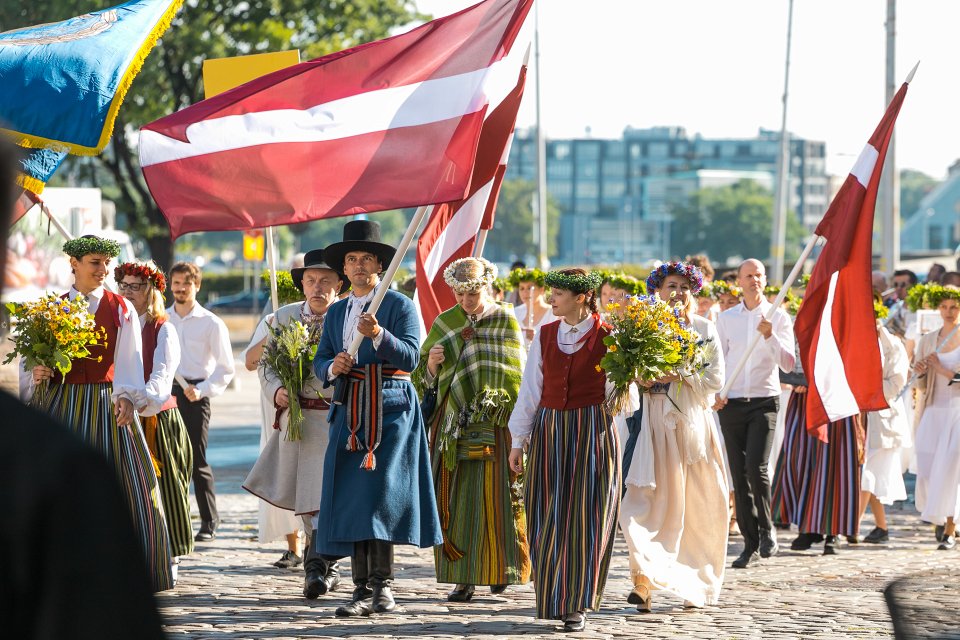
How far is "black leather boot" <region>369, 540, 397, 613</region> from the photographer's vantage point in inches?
308

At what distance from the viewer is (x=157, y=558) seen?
8.05m

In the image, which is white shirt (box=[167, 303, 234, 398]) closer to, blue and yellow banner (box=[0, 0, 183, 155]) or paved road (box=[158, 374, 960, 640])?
paved road (box=[158, 374, 960, 640])

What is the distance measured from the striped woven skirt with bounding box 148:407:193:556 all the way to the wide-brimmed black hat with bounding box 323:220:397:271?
5.40ft

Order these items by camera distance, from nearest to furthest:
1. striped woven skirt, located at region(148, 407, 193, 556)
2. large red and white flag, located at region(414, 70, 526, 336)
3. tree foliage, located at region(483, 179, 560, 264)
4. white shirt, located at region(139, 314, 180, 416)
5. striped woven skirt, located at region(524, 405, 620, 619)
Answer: striped woven skirt, located at region(524, 405, 620, 619) < white shirt, located at region(139, 314, 180, 416) < striped woven skirt, located at region(148, 407, 193, 556) < large red and white flag, located at region(414, 70, 526, 336) < tree foliage, located at region(483, 179, 560, 264)

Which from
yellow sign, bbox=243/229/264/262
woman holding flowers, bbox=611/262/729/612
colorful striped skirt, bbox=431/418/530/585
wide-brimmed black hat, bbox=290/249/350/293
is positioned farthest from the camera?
yellow sign, bbox=243/229/264/262

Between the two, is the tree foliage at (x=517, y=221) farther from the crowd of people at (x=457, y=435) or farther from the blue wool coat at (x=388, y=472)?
the blue wool coat at (x=388, y=472)

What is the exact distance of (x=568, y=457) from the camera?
7621 millimetres

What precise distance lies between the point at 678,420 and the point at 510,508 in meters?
1.13

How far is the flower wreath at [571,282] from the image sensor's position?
7773mm

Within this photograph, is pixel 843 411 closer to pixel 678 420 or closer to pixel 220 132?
pixel 678 420

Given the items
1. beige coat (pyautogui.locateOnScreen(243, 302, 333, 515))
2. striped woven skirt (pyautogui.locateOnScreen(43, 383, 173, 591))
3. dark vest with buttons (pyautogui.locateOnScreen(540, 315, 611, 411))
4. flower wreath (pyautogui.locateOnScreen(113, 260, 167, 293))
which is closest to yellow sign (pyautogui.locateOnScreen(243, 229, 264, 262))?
flower wreath (pyautogui.locateOnScreen(113, 260, 167, 293))

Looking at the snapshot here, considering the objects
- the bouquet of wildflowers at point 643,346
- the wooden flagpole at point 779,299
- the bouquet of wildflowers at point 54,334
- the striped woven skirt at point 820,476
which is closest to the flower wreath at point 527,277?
the striped woven skirt at point 820,476

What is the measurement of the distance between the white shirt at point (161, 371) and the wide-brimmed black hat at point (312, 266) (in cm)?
104

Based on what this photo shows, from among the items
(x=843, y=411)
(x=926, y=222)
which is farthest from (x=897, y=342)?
(x=926, y=222)
